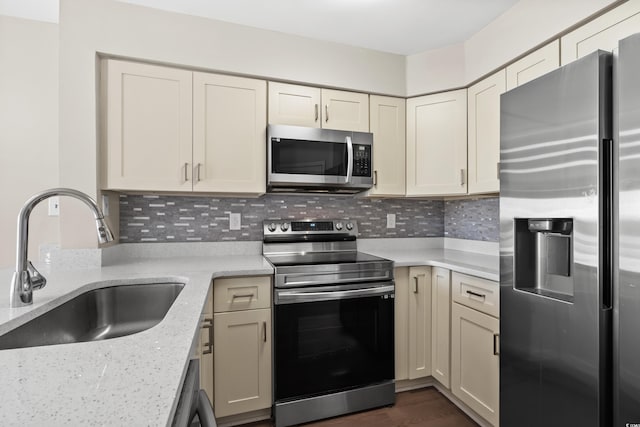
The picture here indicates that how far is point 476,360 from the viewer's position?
1830 millimetres

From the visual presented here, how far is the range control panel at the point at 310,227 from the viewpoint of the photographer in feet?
7.83

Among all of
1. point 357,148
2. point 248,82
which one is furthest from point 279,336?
point 248,82

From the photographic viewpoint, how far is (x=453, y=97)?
2.32 m

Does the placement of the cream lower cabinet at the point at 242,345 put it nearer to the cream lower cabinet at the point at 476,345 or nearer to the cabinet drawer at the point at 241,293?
the cabinet drawer at the point at 241,293

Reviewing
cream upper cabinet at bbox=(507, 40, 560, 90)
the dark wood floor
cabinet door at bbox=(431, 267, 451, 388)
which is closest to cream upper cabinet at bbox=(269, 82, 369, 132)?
cream upper cabinet at bbox=(507, 40, 560, 90)

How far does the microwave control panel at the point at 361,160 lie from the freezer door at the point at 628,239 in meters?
1.39

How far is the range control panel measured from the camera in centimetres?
239

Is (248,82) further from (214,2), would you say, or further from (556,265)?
(556,265)

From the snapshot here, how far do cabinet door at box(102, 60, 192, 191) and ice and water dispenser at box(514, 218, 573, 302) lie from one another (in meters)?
1.79

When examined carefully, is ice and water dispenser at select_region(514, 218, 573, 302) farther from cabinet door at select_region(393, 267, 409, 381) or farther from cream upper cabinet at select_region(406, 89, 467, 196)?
cream upper cabinet at select_region(406, 89, 467, 196)

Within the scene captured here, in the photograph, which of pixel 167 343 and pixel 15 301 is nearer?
pixel 167 343

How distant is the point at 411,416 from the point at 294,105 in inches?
82.2

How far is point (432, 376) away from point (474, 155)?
1536mm

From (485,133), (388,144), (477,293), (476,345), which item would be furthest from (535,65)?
(476,345)
